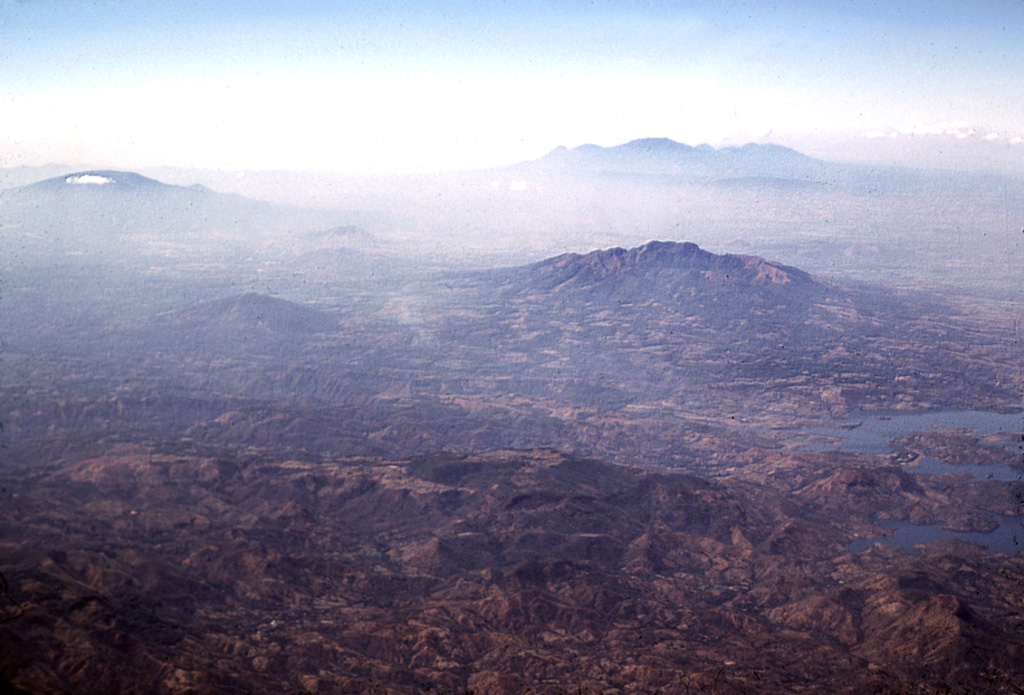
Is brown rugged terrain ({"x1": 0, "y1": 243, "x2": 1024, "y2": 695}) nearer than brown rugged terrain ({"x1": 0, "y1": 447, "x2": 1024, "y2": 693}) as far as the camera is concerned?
No

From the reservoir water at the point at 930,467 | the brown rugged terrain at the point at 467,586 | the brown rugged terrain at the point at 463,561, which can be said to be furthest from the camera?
the reservoir water at the point at 930,467

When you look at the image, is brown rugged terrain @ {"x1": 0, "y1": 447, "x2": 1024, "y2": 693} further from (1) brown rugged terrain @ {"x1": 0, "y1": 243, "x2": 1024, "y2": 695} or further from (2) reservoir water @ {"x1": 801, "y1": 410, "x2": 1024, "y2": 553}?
(2) reservoir water @ {"x1": 801, "y1": 410, "x2": 1024, "y2": 553}

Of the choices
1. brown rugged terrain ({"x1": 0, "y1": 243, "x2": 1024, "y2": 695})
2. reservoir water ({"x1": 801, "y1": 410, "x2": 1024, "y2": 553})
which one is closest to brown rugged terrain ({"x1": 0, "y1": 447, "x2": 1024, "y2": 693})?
brown rugged terrain ({"x1": 0, "y1": 243, "x2": 1024, "y2": 695})

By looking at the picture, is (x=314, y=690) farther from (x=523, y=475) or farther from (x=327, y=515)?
(x=523, y=475)

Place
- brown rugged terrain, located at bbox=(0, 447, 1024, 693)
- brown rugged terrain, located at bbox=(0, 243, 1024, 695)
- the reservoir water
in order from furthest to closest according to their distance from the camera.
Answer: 1. the reservoir water
2. brown rugged terrain, located at bbox=(0, 243, 1024, 695)
3. brown rugged terrain, located at bbox=(0, 447, 1024, 693)

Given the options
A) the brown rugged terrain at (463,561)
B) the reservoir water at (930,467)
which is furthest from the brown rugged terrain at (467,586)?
the reservoir water at (930,467)

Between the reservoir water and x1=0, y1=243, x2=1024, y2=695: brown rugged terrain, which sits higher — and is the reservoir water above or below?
below

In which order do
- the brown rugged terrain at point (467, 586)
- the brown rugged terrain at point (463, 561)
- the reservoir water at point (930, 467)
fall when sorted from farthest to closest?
the reservoir water at point (930, 467) → the brown rugged terrain at point (463, 561) → the brown rugged terrain at point (467, 586)

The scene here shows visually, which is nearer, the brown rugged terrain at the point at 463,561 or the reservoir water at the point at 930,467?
the brown rugged terrain at the point at 463,561

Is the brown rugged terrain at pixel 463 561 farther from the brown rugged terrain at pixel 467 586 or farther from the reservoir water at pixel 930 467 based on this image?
the reservoir water at pixel 930 467

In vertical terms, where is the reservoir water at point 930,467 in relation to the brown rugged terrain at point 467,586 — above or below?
below

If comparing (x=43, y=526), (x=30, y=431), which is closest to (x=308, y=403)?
(x=30, y=431)

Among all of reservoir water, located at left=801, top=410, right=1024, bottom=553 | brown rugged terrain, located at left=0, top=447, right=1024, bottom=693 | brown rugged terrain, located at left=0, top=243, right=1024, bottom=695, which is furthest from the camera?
reservoir water, located at left=801, top=410, right=1024, bottom=553
